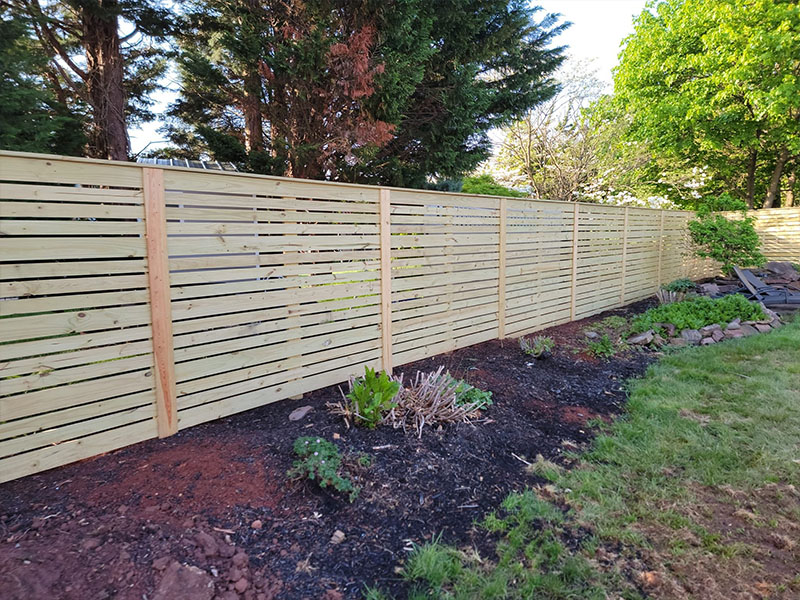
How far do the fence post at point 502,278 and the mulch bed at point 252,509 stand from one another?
200 centimetres

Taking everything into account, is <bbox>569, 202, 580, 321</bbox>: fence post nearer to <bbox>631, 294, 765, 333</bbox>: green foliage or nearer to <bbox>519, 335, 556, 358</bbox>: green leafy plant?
<bbox>631, 294, 765, 333</bbox>: green foliage

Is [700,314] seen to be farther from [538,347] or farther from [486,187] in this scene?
[486,187]

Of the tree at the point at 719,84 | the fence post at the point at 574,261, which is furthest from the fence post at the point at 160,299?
the tree at the point at 719,84

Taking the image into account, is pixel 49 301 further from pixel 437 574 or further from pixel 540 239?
pixel 540 239

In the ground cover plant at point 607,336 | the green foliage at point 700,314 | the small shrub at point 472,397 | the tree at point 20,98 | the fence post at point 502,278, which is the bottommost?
the ground cover plant at point 607,336

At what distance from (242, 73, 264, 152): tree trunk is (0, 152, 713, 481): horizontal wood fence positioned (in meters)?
2.88

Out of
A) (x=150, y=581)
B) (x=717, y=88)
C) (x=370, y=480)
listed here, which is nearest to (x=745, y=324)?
(x=370, y=480)

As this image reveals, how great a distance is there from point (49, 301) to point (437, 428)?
230 cm

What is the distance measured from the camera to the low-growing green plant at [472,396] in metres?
3.21

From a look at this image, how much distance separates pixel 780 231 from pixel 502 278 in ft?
32.6

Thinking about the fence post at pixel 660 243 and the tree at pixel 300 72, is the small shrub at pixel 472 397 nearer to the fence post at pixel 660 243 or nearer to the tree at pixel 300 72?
the tree at pixel 300 72

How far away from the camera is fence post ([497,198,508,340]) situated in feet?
16.3

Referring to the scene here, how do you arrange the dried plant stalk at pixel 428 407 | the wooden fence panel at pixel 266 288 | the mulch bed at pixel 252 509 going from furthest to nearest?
the dried plant stalk at pixel 428 407, the wooden fence panel at pixel 266 288, the mulch bed at pixel 252 509

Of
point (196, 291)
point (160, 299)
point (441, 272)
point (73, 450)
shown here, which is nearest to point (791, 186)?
point (441, 272)
